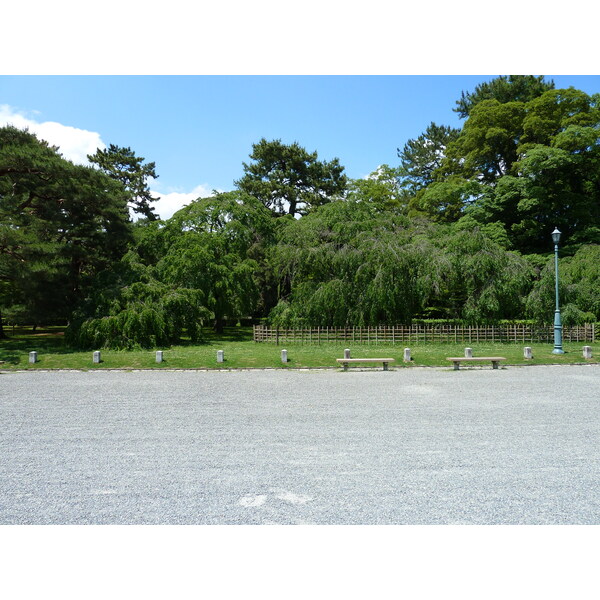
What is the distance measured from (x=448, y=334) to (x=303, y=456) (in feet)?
53.1

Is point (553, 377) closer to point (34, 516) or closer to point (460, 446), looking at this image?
point (460, 446)

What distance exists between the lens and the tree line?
20.0 m

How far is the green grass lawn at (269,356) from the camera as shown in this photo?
14.8 metres

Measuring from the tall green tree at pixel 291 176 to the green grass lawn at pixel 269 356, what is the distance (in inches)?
844

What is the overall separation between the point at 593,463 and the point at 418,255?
17.0m

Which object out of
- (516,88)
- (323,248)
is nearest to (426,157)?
(516,88)

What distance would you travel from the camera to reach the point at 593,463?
17.0 ft

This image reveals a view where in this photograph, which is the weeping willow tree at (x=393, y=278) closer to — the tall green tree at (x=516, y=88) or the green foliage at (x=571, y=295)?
the green foliage at (x=571, y=295)

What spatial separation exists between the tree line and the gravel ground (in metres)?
10.7

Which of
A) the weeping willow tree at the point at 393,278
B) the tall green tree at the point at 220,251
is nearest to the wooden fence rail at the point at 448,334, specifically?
the weeping willow tree at the point at 393,278

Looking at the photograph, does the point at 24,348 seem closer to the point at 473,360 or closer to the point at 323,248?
the point at 323,248

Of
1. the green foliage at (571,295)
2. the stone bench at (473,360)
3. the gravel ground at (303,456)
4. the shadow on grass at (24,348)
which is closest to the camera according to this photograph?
the gravel ground at (303,456)

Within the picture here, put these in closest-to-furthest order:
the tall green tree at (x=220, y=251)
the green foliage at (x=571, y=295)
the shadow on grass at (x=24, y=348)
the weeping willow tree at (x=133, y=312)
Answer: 1. the shadow on grass at (x=24, y=348)
2. the weeping willow tree at (x=133, y=312)
3. the green foliage at (x=571, y=295)
4. the tall green tree at (x=220, y=251)

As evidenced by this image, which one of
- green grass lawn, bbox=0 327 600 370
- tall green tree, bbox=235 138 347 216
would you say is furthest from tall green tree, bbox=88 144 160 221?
green grass lawn, bbox=0 327 600 370
